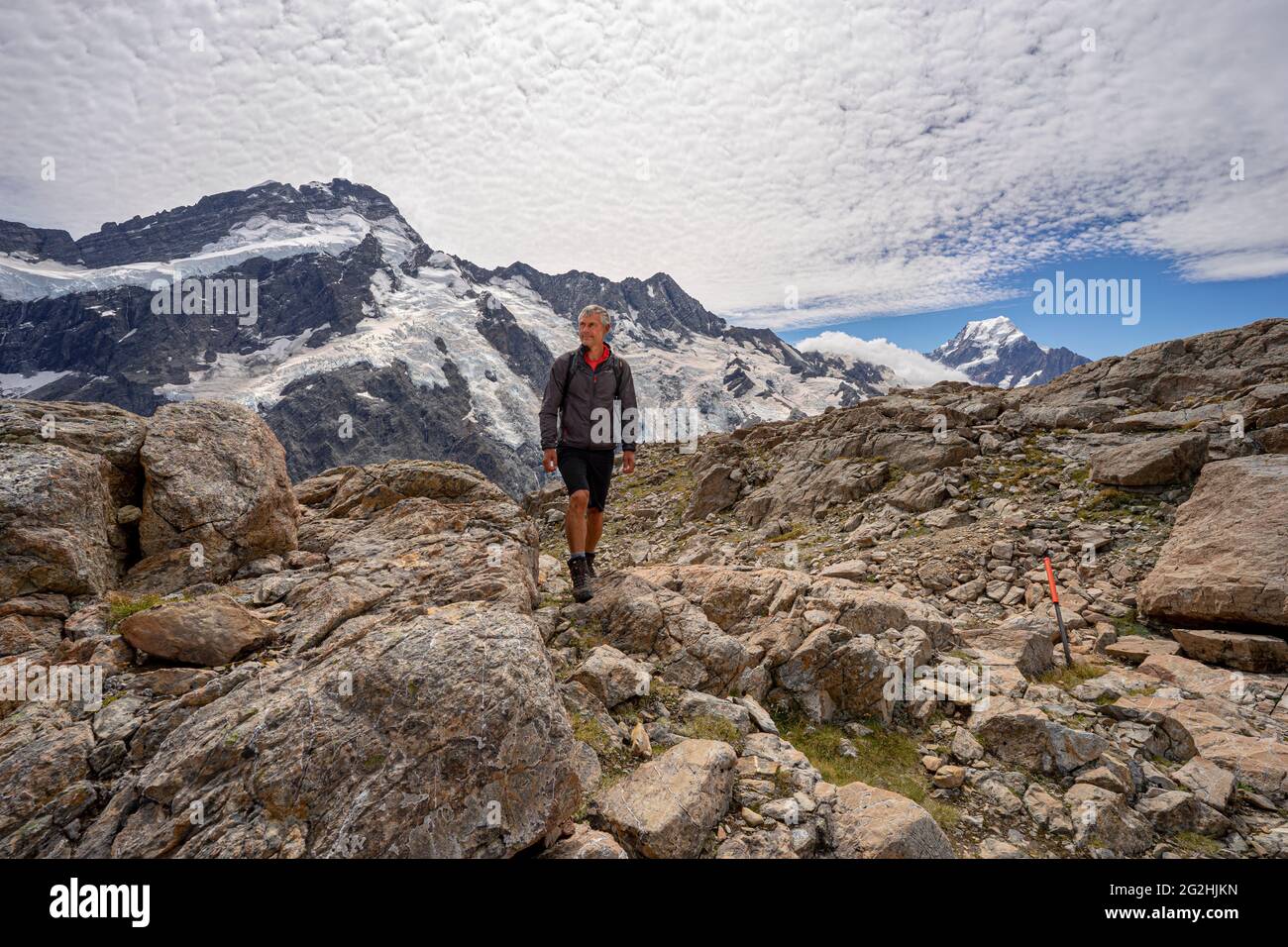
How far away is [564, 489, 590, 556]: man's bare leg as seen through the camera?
10008mm

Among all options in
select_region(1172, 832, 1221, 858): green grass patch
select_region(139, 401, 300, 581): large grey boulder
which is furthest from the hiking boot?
select_region(1172, 832, 1221, 858): green grass patch

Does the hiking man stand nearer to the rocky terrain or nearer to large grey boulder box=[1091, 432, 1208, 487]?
the rocky terrain

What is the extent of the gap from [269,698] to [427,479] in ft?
23.8

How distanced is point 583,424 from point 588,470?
0.90 meters

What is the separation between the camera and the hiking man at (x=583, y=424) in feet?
33.0

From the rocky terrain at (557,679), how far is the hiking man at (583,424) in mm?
1241

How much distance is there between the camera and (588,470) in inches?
410

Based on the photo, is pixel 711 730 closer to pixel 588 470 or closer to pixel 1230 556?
pixel 588 470

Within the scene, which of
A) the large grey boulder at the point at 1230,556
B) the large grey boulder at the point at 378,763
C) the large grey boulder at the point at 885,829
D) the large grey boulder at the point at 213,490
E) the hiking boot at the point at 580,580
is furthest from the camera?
the large grey boulder at the point at 1230,556

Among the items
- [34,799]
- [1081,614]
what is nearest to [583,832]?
[34,799]

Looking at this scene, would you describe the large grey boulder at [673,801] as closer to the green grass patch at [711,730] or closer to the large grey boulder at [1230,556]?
the green grass patch at [711,730]

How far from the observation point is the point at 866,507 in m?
23.3

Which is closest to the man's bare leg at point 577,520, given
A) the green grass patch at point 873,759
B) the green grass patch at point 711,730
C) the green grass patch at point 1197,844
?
the green grass patch at point 711,730
